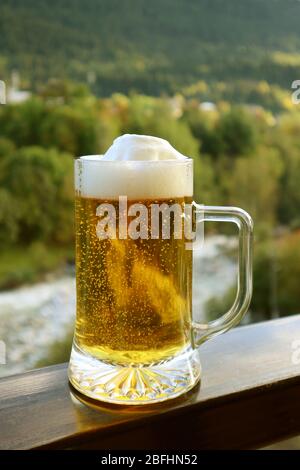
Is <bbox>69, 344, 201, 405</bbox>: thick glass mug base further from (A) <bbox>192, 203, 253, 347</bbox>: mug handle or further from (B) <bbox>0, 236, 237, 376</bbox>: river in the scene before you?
(B) <bbox>0, 236, 237, 376</bbox>: river

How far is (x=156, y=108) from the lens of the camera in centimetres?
211

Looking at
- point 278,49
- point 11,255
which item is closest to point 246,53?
point 278,49

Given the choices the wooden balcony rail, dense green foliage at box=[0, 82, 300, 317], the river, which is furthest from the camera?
the river

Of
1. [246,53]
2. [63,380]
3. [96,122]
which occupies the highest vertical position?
[246,53]

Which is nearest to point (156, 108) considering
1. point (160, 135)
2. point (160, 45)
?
point (160, 135)

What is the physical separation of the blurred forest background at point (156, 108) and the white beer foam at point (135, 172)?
1296mm

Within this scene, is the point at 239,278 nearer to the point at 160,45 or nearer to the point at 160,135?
the point at 160,135

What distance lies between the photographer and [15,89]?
192 centimetres

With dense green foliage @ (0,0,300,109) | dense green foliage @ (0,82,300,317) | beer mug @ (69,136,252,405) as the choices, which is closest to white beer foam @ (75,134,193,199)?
beer mug @ (69,136,252,405)

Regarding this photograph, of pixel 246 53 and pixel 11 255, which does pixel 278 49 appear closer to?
pixel 246 53

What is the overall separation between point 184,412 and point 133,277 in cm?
16

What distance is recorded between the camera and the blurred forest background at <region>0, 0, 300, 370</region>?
191 centimetres

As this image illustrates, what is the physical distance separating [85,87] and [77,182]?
1531mm

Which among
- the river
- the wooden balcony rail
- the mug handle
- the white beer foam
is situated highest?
the white beer foam
